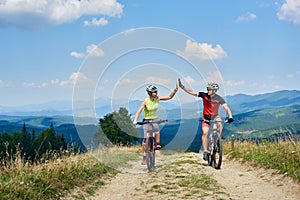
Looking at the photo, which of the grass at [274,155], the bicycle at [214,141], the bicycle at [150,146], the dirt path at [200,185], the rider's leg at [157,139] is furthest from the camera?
the rider's leg at [157,139]

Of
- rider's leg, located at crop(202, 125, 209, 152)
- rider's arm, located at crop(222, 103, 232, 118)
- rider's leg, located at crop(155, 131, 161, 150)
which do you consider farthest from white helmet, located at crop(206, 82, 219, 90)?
rider's leg, located at crop(155, 131, 161, 150)

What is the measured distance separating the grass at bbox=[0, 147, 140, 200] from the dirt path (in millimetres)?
435

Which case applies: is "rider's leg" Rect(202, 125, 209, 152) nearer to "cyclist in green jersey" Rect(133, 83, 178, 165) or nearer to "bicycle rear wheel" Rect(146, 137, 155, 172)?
"cyclist in green jersey" Rect(133, 83, 178, 165)

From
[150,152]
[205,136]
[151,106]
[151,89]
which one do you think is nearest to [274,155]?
[205,136]

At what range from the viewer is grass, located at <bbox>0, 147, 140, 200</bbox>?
21.3 feet

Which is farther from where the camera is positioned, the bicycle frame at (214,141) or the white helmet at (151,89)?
the bicycle frame at (214,141)

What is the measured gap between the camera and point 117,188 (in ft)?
29.9

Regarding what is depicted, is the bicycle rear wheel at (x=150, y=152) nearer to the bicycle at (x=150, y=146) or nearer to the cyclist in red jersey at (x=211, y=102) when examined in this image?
the bicycle at (x=150, y=146)

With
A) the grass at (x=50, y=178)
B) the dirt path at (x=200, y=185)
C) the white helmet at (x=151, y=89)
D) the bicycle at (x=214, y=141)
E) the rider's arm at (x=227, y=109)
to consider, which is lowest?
the dirt path at (x=200, y=185)

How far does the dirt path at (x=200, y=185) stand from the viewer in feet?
24.7

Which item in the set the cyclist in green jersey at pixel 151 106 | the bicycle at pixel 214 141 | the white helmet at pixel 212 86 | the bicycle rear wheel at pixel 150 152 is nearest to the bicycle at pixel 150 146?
the bicycle rear wheel at pixel 150 152

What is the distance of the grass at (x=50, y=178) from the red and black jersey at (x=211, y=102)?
3518mm

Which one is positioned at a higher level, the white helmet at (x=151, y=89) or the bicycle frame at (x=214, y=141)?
the white helmet at (x=151, y=89)

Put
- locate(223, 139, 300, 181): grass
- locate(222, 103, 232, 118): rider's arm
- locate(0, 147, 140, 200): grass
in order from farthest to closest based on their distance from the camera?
locate(222, 103, 232, 118): rider's arm < locate(223, 139, 300, 181): grass < locate(0, 147, 140, 200): grass
